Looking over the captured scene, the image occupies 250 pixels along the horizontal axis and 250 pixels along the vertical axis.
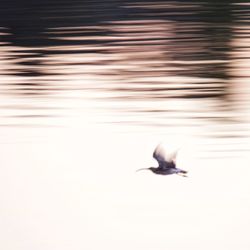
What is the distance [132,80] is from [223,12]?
12.5 inches

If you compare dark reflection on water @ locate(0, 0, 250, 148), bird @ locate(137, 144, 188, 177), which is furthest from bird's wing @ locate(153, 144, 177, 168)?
dark reflection on water @ locate(0, 0, 250, 148)

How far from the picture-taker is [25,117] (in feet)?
4.15

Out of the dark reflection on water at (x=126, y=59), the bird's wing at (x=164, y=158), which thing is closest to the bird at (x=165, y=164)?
the bird's wing at (x=164, y=158)

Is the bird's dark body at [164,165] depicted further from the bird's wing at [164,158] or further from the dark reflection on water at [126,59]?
the dark reflection on water at [126,59]

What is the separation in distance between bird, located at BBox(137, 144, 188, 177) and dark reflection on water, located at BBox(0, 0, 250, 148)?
163 millimetres

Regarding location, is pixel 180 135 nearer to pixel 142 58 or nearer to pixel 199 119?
pixel 199 119

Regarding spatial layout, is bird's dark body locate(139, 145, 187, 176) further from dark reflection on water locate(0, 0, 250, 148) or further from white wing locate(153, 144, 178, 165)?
dark reflection on water locate(0, 0, 250, 148)

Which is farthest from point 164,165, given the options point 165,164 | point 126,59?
point 126,59

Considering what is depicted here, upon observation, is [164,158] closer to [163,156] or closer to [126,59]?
[163,156]

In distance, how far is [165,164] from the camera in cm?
141

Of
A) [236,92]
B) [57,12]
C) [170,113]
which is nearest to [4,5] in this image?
[57,12]

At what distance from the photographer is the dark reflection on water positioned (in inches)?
44.7

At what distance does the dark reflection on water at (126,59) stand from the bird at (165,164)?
16cm

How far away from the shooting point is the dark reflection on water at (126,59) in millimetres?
1135
